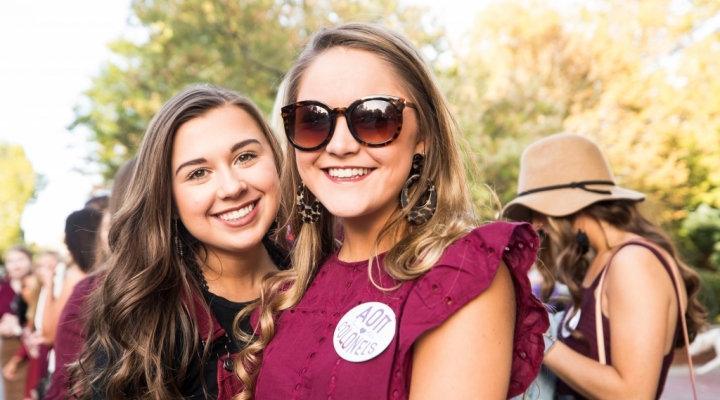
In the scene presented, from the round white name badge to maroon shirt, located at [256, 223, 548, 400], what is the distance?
0.06 feet

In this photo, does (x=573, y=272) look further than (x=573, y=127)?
No

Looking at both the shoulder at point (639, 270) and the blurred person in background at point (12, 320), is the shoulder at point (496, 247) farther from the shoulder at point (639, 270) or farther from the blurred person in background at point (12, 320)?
the blurred person in background at point (12, 320)

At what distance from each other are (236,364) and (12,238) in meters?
63.0

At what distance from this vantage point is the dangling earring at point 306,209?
2257 millimetres

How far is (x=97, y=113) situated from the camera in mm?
16281

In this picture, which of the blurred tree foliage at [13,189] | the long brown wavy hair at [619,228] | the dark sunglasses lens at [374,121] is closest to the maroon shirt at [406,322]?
the dark sunglasses lens at [374,121]

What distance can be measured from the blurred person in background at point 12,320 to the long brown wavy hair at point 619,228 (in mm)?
6017

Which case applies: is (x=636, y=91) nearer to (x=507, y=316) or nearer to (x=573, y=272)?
(x=573, y=272)

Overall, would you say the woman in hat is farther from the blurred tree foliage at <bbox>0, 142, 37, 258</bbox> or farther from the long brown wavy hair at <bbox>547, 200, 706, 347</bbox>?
the blurred tree foliage at <bbox>0, 142, 37, 258</bbox>

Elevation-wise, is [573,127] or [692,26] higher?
[692,26]

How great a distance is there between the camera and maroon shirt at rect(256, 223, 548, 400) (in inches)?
64.2

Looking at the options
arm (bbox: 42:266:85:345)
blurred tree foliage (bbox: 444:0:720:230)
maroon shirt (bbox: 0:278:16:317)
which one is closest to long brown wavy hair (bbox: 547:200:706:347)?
arm (bbox: 42:266:85:345)

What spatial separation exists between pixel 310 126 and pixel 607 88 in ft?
52.3

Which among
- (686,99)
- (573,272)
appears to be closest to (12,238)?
(686,99)
